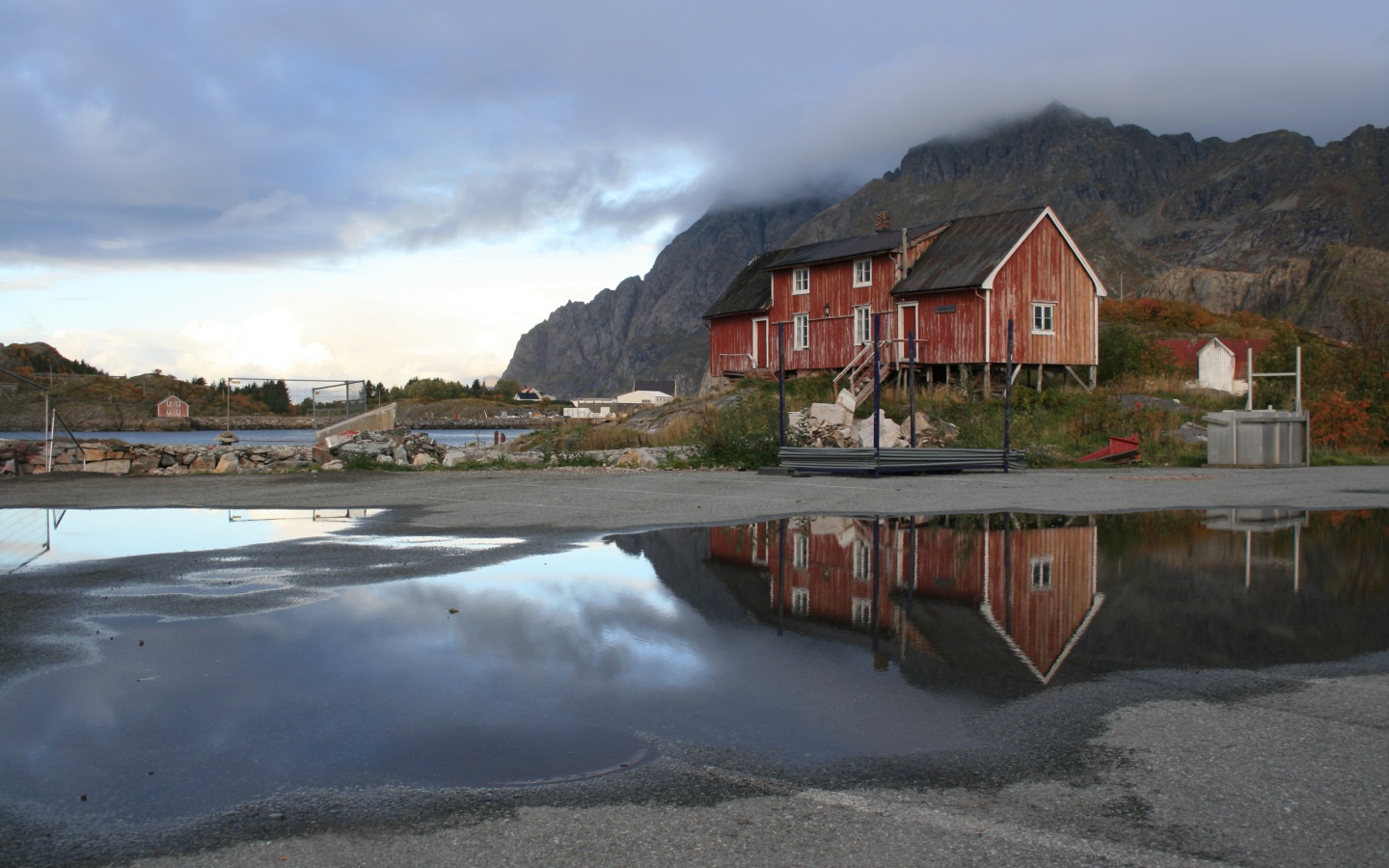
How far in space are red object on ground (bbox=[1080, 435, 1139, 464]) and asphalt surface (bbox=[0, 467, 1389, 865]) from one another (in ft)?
62.5

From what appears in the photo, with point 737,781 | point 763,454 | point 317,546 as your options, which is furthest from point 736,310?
point 737,781

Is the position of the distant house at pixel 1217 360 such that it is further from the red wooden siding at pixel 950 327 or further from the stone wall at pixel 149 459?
the stone wall at pixel 149 459

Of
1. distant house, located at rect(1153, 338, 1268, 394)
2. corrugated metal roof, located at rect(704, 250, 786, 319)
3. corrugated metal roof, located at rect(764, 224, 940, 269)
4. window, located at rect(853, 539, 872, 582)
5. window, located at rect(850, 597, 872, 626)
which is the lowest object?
window, located at rect(850, 597, 872, 626)

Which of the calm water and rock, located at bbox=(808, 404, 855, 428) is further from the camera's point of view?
the calm water

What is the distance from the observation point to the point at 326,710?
206 inches

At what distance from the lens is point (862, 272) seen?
40.4 meters

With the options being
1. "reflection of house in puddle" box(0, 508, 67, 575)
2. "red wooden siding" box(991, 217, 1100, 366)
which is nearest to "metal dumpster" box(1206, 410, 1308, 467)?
"red wooden siding" box(991, 217, 1100, 366)

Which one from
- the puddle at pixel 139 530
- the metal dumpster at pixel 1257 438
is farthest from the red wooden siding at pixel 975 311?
the puddle at pixel 139 530

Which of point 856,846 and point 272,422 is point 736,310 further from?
point 856,846

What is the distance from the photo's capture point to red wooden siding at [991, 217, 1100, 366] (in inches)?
1420

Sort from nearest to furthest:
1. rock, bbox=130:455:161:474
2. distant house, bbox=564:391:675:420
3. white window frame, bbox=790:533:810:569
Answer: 1. white window frame, bbox=790:533:810:569
2. rock, bbox=130:455:161:474
3. distant house, bbox=564:391:675:420

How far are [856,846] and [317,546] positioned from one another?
29.2 feet

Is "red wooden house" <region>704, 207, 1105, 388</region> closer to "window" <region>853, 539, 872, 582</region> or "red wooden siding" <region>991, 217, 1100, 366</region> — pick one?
"red wooden siding" <region>991, 217, 1100, 366</region>

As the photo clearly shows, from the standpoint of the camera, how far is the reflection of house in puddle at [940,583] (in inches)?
249
